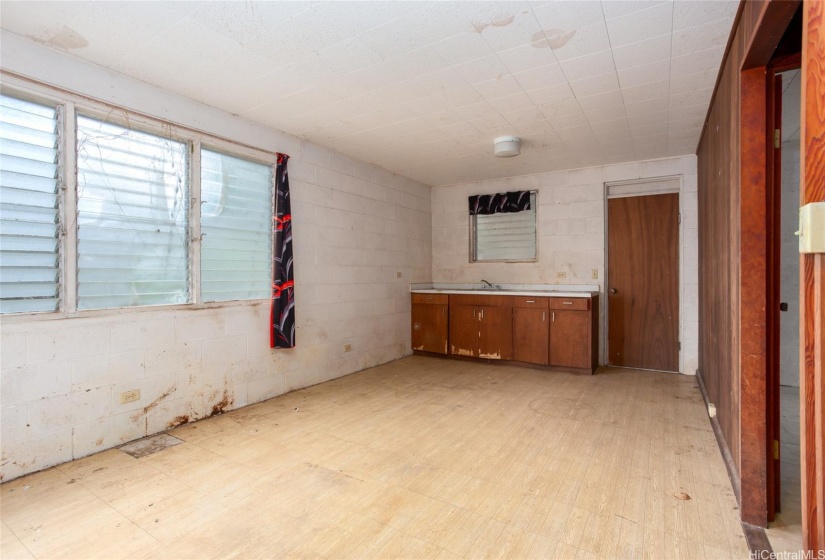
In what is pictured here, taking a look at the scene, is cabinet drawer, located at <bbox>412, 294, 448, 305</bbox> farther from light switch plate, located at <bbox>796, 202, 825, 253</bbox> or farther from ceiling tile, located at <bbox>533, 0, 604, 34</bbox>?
light switch plate, located at <bbox>796, 202, 825, 253</bbox>

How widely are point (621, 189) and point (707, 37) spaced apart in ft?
9.46

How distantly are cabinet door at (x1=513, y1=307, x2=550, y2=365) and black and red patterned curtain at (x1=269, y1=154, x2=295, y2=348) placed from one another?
267 centimetres

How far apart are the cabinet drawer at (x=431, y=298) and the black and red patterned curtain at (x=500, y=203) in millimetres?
1351

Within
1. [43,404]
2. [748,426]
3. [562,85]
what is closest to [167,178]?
[43,404]

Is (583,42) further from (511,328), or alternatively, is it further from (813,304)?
(511,328)

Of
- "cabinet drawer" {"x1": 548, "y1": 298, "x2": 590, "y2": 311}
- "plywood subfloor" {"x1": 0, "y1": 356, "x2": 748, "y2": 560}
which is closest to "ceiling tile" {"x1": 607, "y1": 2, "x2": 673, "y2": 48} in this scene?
"plywood subfloor" {"x1": 0, "y1": 356, "x2": 748, "y2": 560}

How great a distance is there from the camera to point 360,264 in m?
4.93

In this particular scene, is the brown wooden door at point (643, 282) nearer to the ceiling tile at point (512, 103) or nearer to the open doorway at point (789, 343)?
the open doorway at point (789, 343)

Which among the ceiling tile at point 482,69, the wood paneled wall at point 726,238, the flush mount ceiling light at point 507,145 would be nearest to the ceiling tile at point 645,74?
the wood paneled wall at point 726,238

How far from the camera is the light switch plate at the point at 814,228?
3.17 feet

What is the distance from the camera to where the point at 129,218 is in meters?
2.91

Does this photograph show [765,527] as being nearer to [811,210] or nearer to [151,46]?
[811,210]

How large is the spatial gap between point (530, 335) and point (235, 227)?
11.3 feet

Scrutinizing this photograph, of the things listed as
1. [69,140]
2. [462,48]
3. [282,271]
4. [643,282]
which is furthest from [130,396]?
[643,282]
